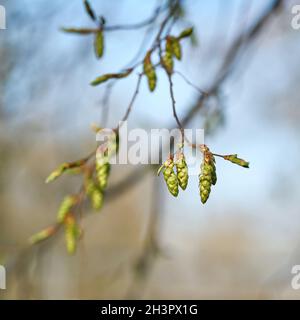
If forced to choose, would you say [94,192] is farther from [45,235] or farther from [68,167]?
[45,235]

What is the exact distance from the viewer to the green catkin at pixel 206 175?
1.11 m

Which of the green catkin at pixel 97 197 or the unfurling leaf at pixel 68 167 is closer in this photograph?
the unfurling leaf at pixel 68 167

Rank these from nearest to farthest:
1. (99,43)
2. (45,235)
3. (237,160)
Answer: (237,160), (99,43), (45,235)

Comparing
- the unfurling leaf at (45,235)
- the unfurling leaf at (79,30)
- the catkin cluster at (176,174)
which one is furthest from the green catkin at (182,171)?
the unfurling leaf at (45,235)

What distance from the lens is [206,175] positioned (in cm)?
113

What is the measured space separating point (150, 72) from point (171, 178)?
1.24 ft

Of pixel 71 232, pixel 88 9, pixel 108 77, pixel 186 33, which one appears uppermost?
pixel 88 9

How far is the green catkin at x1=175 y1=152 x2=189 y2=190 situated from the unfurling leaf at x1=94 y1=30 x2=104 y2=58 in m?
0.50

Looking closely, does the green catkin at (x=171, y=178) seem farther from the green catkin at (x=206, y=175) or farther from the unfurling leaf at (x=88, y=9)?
the unfurling leaf at (x=88, y=9)

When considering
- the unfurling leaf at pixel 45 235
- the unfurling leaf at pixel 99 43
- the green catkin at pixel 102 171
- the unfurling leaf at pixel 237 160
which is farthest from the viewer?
the unfurling leaf at pixel 45 235

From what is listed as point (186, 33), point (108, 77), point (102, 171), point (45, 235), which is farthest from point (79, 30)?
point (45, 235)

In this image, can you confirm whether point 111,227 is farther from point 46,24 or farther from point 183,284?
point 46,24

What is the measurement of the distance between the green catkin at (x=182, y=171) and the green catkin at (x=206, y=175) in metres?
0.03

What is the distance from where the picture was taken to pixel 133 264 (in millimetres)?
2982
